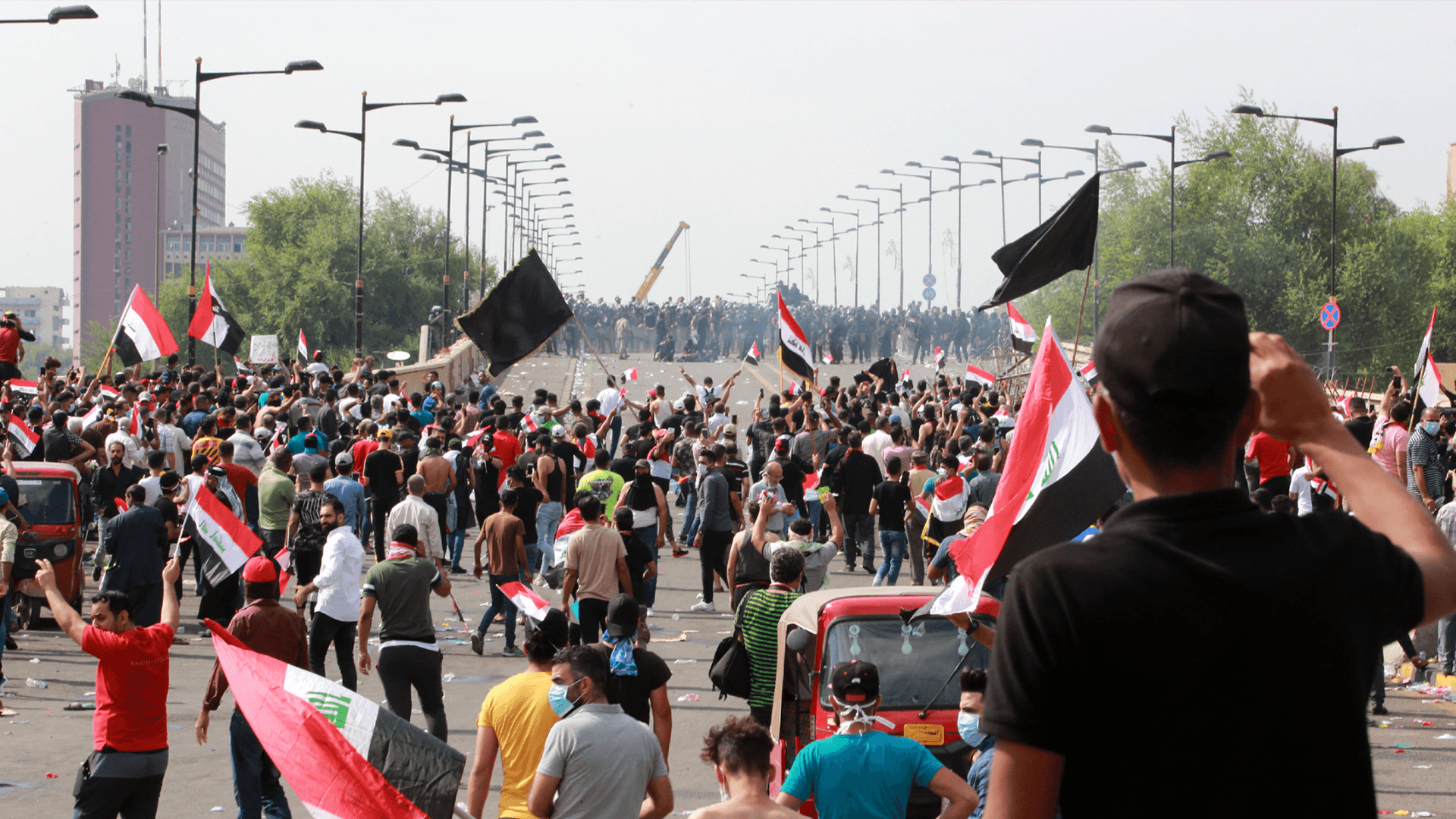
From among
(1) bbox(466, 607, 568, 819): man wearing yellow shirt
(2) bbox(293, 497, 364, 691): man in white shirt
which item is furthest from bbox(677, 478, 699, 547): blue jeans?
(1) bbox(466, 607, 568, 819): man wearing yellow shirt

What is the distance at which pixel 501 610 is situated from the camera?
51.4ft

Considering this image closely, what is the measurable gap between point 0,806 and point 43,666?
506 cm

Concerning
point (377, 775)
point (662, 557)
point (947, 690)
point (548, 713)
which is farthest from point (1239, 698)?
point (662, 557)

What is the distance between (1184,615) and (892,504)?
625 inches

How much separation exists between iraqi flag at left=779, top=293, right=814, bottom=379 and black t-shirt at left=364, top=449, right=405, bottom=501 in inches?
376

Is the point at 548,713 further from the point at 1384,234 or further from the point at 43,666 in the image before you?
the point at 1384,234

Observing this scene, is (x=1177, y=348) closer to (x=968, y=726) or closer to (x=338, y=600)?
(x=968, y=726)

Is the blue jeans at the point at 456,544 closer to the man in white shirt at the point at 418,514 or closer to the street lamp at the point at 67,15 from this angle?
the man in white shirt at the point at 418,514

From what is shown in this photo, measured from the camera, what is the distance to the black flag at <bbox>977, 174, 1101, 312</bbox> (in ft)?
47.1

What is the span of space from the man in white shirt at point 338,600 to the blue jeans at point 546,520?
534 centimetres

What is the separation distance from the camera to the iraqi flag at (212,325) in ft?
95.9

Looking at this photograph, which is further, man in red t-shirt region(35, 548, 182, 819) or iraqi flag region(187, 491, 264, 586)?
iraqi flag region(187, 491, 264, 586)

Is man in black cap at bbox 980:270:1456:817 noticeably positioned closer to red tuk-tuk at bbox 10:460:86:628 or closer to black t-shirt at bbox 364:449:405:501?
red tuk-tuk at bbox 10:460:86:628

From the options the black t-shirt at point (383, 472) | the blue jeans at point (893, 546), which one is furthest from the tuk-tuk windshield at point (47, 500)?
the blue jeans at point (893, 546)
